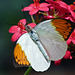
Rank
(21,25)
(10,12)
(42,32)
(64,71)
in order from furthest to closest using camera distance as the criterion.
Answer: (64,71), (10,12), (21,25), (42,32)

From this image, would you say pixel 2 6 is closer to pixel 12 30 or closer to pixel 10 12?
pixel 10 12

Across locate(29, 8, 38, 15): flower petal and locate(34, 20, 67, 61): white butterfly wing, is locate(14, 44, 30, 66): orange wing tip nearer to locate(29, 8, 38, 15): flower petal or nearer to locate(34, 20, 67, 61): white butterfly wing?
locate(34, 20, 67, 61): white butterfly wing

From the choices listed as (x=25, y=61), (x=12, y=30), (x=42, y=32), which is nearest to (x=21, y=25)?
(x=12, y=30)

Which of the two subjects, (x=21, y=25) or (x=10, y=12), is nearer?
(x=21, y=25)

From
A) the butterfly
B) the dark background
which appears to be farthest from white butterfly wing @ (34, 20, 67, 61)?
the dark background

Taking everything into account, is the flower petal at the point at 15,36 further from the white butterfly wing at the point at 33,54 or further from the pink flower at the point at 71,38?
the pink flower at the point at 71,38

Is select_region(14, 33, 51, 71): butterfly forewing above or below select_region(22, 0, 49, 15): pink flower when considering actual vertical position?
below

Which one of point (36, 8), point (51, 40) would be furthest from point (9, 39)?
point (51, 40)
